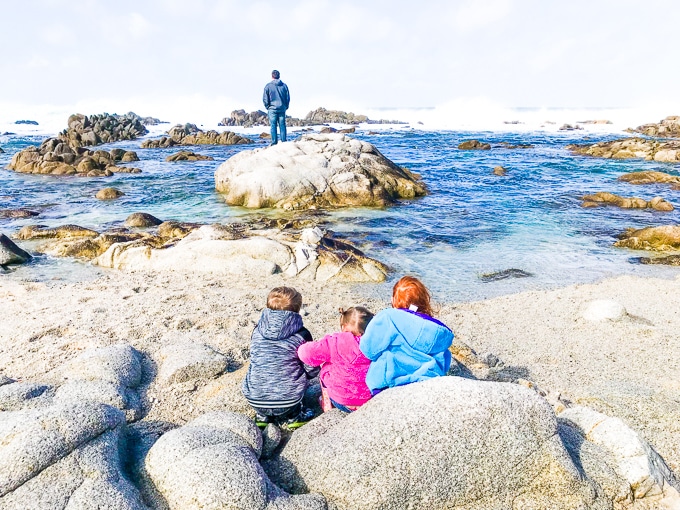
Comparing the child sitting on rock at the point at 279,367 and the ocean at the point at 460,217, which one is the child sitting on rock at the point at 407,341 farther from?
the ocean at the point at 460,217

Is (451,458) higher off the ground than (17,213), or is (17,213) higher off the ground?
(451,458)

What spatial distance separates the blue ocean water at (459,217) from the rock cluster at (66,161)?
986mm

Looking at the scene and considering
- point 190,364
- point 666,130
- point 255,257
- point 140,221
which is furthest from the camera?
point 666,130

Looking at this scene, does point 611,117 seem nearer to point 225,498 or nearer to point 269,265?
point 269,265

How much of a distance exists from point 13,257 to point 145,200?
7428 mm

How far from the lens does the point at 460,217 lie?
558 inches

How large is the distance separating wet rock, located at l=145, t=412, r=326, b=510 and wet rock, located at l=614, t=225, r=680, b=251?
1073 cm

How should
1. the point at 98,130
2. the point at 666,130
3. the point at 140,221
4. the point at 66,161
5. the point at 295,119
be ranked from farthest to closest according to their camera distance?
the point at 295,119 < the point at 666,130 < the point at 98,130 < the point at 66,161 < the point at 140,221

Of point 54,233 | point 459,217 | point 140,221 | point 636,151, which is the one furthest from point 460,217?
point 636,151

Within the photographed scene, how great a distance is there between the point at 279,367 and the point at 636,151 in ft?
108

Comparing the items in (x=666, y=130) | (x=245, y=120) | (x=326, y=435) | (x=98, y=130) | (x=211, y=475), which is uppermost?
(x=245, y=120)

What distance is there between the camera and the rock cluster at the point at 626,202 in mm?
15243

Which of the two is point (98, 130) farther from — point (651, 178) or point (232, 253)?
point (651, 178)

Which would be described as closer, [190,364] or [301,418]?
[301,418]
